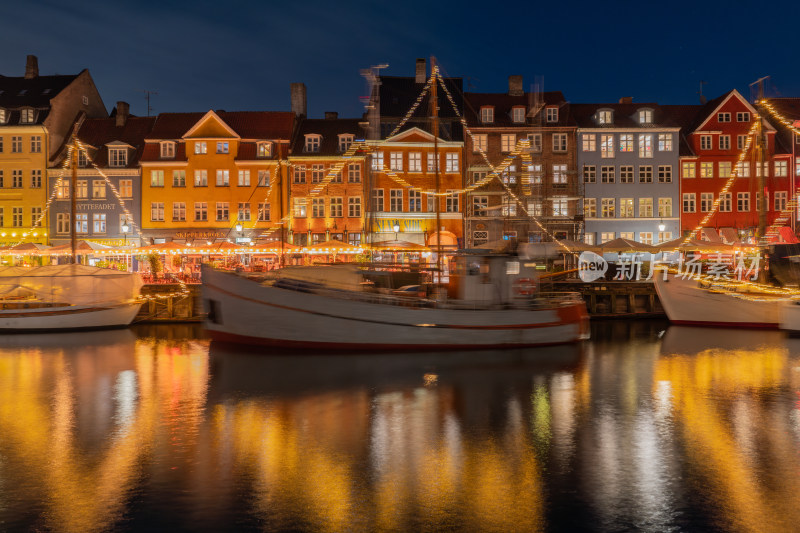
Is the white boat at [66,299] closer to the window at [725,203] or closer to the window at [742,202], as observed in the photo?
the window at [725,203]

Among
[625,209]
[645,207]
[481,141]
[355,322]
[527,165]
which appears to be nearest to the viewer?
[355,322]

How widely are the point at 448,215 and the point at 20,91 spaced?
33.1 metres

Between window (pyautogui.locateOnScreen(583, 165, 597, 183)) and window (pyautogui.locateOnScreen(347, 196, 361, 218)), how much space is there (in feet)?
54.8

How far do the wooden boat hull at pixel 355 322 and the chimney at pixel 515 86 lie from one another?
32.1m

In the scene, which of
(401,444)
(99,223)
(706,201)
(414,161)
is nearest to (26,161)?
(99,223)

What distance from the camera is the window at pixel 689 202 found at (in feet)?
162

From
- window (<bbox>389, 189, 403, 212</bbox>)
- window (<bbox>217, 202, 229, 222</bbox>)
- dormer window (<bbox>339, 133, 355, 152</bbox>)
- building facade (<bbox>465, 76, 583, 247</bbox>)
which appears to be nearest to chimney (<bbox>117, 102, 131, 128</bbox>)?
window (<bbox>217, 202, 229, 222</bbox>)

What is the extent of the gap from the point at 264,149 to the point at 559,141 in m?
21.3

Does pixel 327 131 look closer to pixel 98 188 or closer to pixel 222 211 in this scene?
pixel 222 211

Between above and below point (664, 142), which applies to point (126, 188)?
below

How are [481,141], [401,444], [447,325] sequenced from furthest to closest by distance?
1. [481,141]
2. [447,325]
3. [401,444]

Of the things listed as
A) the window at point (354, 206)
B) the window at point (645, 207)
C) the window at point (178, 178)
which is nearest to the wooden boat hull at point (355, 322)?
the window at point (354, 206)

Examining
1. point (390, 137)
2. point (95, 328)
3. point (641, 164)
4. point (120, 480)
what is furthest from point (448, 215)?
point (120, 480)

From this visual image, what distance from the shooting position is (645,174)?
162 ft
